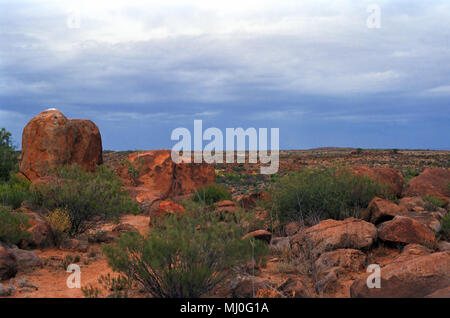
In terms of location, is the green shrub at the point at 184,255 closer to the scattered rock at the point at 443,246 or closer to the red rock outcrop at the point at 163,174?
the scattered rock at the point at 443,246

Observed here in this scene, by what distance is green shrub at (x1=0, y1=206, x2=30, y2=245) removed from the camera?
9.25m

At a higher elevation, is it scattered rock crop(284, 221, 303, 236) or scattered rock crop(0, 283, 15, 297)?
scattered rock crop(284, 221, 303, 236)

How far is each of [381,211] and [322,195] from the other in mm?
1597

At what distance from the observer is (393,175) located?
44.5ft

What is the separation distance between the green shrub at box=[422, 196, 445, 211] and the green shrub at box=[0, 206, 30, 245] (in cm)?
1029

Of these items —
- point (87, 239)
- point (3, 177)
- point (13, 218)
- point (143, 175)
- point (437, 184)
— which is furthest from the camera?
point (3, 177)

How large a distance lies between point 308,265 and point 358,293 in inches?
81.2

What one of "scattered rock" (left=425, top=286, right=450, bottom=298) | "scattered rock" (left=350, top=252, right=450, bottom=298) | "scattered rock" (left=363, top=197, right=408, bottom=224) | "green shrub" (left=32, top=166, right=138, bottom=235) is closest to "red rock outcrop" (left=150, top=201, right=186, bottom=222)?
"green shrub" (left=32, top=166, right=138, bottom=235)

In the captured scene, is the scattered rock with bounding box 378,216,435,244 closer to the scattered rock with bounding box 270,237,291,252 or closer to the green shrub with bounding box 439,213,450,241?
the green shrub with bounding box 439,213,450,241

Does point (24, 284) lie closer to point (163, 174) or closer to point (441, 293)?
point (441, 293)

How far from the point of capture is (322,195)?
436 inches

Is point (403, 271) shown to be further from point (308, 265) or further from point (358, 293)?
point (308, 265)
